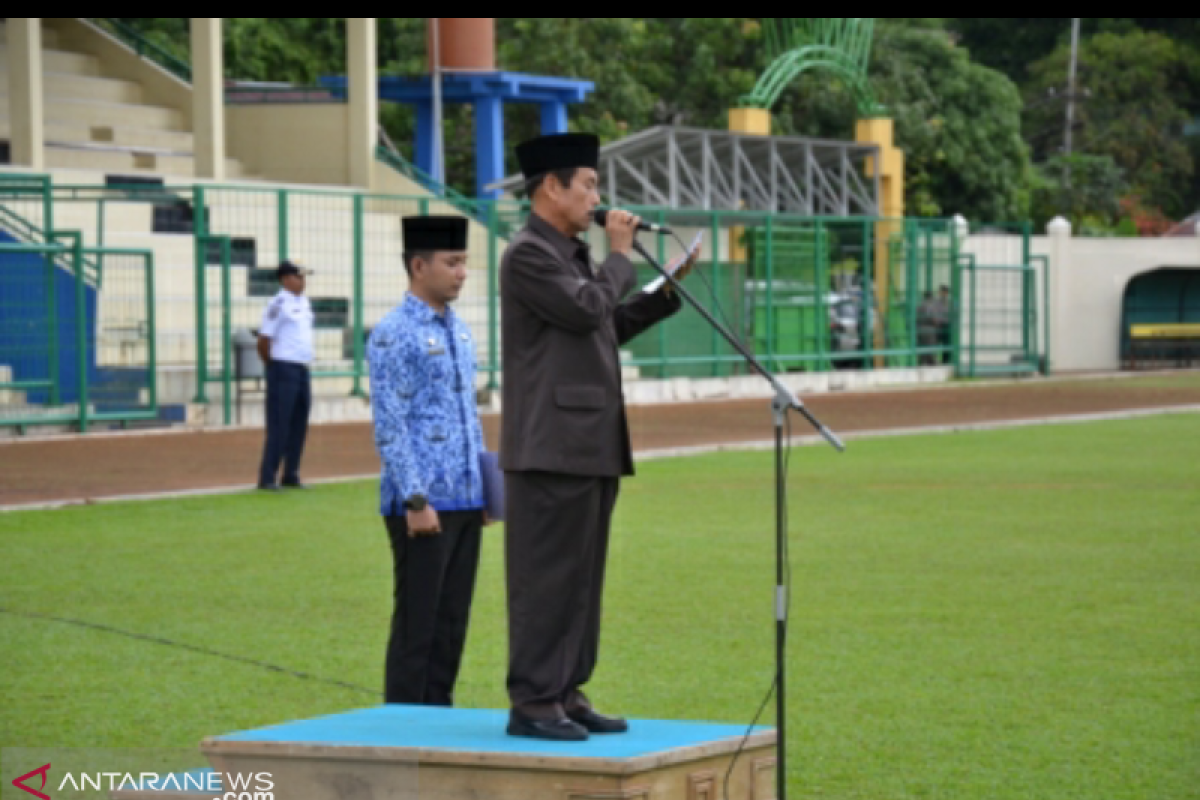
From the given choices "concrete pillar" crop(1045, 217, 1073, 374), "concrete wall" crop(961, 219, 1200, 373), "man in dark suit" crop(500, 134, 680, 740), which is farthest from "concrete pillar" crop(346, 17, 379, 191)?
"man in dark suit" crop(500, 134, 680, 740)

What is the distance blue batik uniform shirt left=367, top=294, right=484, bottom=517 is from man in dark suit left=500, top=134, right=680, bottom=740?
1.38m

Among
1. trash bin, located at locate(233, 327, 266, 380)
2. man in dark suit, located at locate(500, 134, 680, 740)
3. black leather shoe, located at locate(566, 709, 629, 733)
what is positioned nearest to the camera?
man in dark suit, located at locate(500, 134, 680, 740)

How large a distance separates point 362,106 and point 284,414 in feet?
63.5

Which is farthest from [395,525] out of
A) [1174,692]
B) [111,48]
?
[111,48]

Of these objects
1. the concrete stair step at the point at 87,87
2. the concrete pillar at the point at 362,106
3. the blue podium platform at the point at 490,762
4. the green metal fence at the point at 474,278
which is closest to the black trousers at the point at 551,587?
the blue podium platform at the point at 490,762

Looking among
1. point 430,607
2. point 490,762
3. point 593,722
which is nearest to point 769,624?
point 430,607

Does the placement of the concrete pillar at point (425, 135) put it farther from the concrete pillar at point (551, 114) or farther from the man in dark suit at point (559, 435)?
the man in dark suit at point (559, 435)

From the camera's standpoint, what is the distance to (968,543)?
47.0ft

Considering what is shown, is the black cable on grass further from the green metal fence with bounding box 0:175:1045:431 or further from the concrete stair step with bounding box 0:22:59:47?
the concrete stair step with bounding box 0:22:59:47

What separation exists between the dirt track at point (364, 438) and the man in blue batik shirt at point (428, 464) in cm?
961

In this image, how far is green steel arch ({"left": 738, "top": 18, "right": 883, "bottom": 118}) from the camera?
4169cm

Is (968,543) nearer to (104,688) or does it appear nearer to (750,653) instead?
(750,653)

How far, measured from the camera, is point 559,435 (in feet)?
20.6

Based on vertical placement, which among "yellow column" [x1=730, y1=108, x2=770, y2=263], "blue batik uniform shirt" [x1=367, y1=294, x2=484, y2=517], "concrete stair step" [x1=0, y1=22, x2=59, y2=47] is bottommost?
"blue batik uniform shirt" [x1=367, y1=294, x2=484, y2=517]
